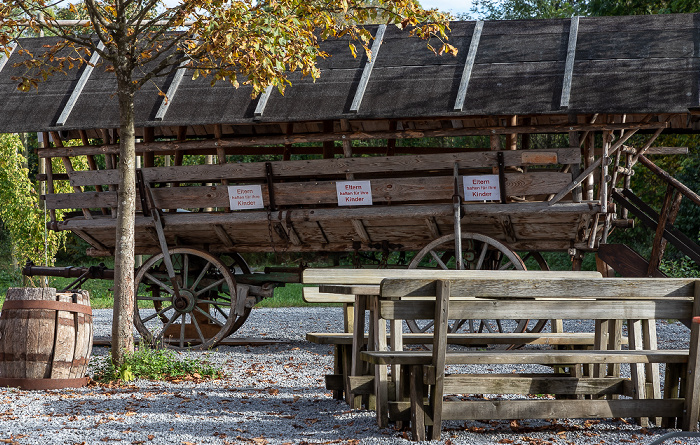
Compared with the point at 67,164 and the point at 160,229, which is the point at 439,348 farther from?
the point at 67,164

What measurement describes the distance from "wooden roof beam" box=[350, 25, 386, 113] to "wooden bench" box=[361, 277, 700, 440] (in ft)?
15.0

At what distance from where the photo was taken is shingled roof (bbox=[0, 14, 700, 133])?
8633 mm

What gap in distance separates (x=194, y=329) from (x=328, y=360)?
2.33 meters

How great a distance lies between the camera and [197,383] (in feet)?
23.2

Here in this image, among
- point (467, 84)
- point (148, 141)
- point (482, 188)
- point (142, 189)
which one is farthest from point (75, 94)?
point (482, 188)

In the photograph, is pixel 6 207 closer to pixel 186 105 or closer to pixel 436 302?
pixel 186 105

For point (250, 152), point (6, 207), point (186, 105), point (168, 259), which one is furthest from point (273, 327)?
point (6, 207)

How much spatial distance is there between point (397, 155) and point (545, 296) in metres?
5.01

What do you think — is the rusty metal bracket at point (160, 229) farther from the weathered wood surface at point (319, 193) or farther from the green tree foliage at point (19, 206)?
the green tree foliage at point (19, 206)

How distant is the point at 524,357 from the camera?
4.81 m

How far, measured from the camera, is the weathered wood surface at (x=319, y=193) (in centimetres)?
874

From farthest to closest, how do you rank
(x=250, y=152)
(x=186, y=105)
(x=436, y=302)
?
(x=250, y=152)
(x=186, y=105)
(x=436, y=302)

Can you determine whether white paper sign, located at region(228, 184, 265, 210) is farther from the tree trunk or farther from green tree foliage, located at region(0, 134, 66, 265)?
green tree foliage, located at region(0, 134, 66, 265)

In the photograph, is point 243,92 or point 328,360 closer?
point 328,360
